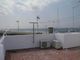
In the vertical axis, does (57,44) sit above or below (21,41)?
below

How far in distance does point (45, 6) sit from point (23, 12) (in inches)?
70.1

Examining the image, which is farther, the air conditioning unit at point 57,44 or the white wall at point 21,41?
the air conditioning unit at point 57,44

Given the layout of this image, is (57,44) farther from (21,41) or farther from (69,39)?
(21,41)

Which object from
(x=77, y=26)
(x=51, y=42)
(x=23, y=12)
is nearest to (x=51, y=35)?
(x=51, y=42)

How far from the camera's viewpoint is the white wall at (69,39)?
685cm

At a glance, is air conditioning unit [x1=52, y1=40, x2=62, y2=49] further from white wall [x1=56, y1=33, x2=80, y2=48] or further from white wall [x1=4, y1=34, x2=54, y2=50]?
white wall [x1=4, y1=34, x2=54, y2=50]

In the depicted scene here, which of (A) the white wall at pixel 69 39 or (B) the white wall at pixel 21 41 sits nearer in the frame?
(B) the white wall at pixel 21 41

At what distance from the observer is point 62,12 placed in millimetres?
9188

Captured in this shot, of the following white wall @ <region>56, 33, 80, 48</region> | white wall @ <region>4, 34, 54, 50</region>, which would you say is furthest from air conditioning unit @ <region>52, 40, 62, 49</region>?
white wall @ <region>4, 34, 54, 50</region>

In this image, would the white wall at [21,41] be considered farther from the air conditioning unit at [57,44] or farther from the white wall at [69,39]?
the white wall at [69,39]

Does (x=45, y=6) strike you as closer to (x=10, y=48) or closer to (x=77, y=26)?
(x=77, y=26)

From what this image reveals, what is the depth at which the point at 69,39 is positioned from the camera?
6.98m

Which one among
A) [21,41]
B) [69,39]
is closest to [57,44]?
[69,39]

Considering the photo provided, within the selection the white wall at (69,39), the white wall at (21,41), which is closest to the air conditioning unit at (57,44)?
the white wall at (69,39)
